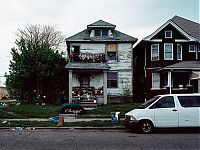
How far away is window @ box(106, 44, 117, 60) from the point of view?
34.8 metres

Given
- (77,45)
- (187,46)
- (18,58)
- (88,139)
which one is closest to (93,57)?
(77,45)

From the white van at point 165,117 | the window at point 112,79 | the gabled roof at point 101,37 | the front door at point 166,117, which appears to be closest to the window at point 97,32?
the gabled roof at point 101,37

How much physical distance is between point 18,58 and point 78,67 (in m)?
6.24

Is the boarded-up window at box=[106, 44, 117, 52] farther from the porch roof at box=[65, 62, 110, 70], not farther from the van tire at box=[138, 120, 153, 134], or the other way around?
the van tire at box=[138, 120, 153, 134]

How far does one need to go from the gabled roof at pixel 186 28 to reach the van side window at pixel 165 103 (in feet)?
62.0

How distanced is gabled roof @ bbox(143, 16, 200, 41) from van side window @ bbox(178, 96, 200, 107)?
18.8m

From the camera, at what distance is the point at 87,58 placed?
33.7 meters

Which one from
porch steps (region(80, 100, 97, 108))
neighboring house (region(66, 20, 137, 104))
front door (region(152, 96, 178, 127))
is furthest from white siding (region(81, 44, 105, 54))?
front door (region(152, 96, 178, 127))

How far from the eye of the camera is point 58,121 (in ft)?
59.0

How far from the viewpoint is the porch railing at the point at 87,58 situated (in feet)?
110

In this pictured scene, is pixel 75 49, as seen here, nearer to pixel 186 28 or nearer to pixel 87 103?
pixel 87 103

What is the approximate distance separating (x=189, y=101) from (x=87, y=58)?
749 inches

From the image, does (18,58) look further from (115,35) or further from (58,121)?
(58,121)

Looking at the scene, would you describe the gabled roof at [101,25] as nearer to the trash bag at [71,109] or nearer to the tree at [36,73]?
the tree at [36,73]
